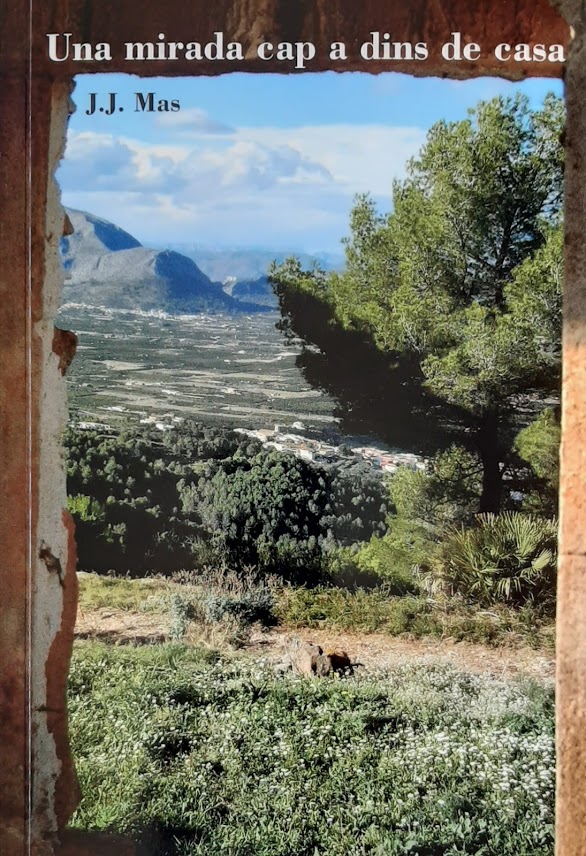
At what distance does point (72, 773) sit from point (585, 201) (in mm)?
2495

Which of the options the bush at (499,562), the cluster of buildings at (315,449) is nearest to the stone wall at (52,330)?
the bush at (499,562)

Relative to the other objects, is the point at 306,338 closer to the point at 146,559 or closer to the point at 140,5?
the point at 146,559

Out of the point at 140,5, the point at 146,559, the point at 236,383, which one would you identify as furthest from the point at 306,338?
the point at 140,5

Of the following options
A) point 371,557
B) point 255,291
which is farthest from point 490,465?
point 255,291

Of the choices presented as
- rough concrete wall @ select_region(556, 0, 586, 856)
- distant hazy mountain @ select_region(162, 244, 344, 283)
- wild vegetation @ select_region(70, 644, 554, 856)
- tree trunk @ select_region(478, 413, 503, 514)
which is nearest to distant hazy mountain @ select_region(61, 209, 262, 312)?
distant hazy mountain @ select_region(162, 244, 344, 283)

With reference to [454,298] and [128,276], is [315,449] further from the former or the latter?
[128,276]

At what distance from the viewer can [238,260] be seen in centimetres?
299

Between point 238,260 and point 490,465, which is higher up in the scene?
point 238,260

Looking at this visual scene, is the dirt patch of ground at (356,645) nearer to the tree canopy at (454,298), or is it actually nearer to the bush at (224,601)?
the bush at (224,601)

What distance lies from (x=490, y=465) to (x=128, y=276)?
1443 mm

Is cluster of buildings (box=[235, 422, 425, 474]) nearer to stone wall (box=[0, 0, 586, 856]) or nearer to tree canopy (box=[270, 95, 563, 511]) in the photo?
tree canopy (box=[270, 95, 563, 511])

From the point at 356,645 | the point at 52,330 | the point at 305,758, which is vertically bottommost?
the point at 305,758

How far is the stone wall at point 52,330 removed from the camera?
98.5 inches

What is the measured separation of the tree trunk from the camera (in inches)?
111
